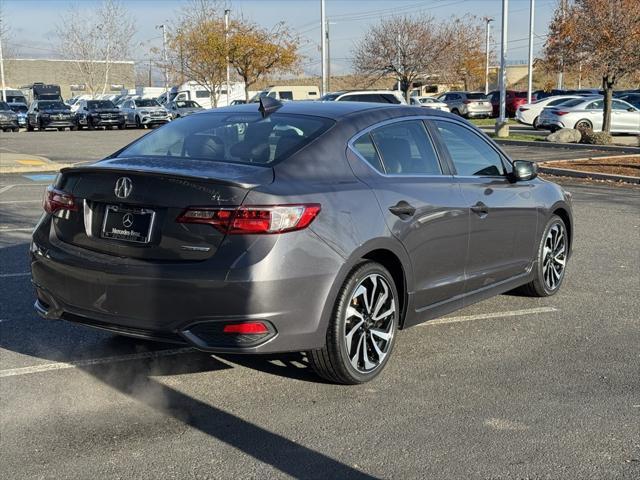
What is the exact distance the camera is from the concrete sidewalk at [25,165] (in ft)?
59.9

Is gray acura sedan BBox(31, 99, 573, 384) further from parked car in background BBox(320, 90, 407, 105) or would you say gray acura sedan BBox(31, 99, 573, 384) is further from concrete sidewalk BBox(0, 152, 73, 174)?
parked car in background BBox(320, 90, 407, 105)

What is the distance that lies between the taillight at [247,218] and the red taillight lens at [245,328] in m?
0.48

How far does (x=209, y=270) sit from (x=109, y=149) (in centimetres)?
2296

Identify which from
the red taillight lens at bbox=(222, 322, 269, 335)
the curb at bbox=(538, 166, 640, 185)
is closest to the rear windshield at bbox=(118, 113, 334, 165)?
the red taillight lens at bbox=(222, 322, 269, 335)

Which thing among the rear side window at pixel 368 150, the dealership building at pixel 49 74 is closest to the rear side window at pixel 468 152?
the rear side window at pixel 368 150

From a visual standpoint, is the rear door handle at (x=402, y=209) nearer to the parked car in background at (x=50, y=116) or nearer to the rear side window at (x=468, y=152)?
the rear side window at (x=468, y=152)

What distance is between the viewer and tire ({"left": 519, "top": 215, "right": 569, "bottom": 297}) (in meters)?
6.58

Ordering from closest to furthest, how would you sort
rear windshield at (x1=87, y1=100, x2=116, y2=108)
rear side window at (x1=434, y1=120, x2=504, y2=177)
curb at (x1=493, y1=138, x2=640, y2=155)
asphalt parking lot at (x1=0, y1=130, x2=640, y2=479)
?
asphalt parking lot at (x1=0, y1=130, x2=640, y2=479), rear side window at (x1=434, y1=120, x2=504, y2=177), curb at (x1=493, y1=138, x2=640, y2=155), rear windshield at (x1=87, y1=100, x2=116, y2=108)

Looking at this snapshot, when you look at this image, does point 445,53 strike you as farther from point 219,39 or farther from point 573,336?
point 573,336

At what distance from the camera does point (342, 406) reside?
4.41 meters

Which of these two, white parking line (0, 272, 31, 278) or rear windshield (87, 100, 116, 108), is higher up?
rear windshield (87, 100, 116, 108)

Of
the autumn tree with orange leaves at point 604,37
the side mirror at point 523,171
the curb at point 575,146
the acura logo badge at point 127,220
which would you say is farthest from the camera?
the autumn tree with orange leaves at point 604,37

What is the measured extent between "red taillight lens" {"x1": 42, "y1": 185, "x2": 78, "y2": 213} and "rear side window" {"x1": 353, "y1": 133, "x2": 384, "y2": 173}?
5.69 ft

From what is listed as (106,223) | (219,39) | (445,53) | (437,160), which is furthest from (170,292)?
(445,53)
